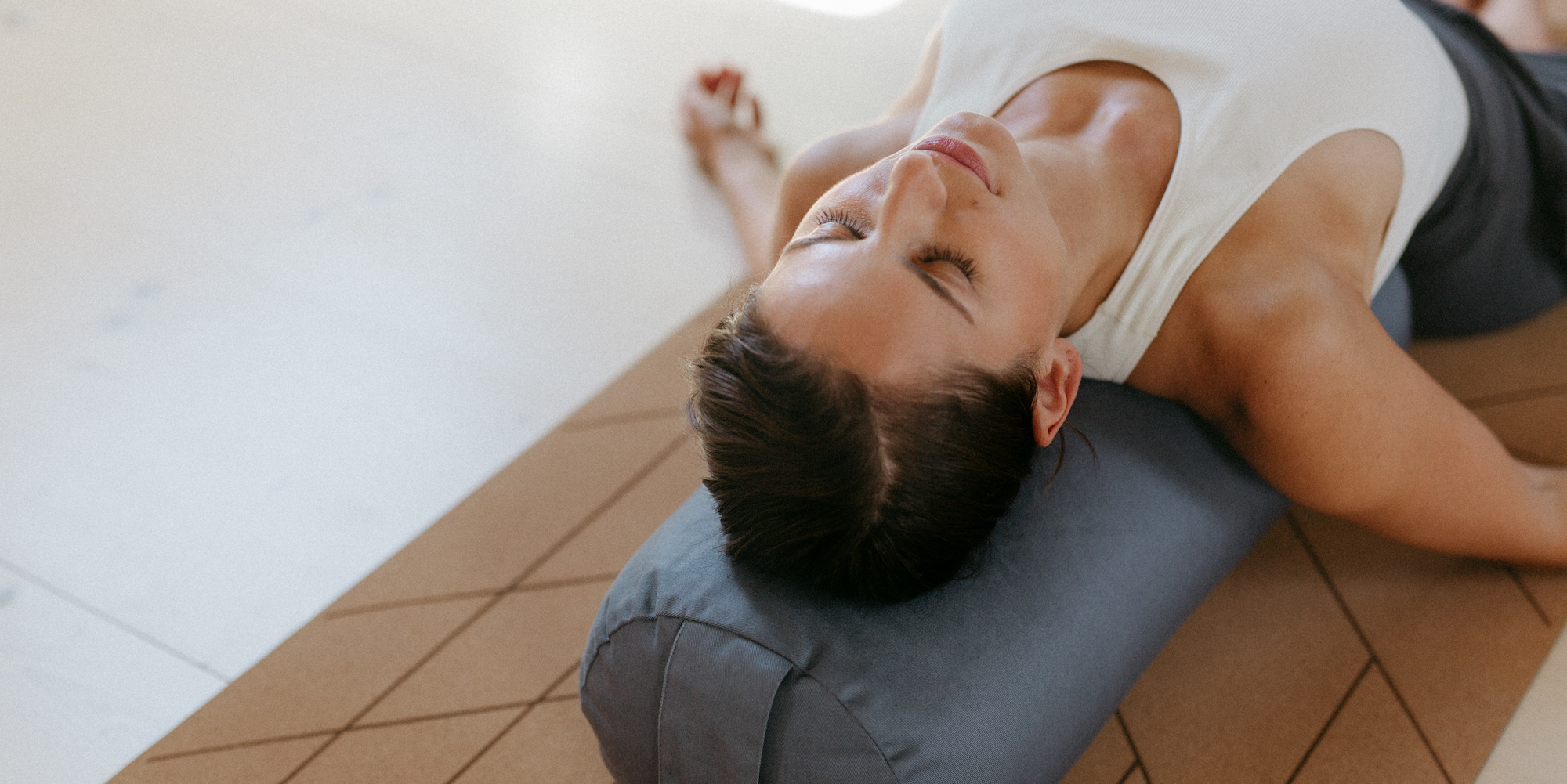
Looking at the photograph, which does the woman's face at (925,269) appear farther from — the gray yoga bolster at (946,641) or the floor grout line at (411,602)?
the floor grout line at (411,602)

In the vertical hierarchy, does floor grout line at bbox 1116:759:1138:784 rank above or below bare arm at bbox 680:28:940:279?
below

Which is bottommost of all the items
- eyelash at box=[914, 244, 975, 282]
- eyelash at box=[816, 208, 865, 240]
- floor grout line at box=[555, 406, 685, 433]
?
floor grout line at box=[555, 406, 685, 433]

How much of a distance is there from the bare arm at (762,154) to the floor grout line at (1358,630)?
2.49 feet

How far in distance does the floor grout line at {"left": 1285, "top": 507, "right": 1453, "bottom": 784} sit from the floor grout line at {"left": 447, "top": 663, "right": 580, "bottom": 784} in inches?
38.6

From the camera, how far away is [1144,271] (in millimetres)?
A: 1218

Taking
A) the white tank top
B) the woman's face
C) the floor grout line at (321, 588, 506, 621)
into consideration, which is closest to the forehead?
the woman's face

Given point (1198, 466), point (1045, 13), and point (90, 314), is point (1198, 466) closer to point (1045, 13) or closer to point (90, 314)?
point (1045, 13)

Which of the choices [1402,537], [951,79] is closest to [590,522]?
[951,79]

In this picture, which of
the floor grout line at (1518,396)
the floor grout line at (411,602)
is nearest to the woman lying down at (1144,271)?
the floor grout line at (1518,396)

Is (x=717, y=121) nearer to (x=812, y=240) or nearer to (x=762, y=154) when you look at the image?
(x=762, y=154)

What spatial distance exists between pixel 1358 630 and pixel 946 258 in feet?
2.68

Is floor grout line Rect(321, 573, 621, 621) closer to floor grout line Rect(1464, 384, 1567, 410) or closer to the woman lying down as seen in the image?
the woman lying down

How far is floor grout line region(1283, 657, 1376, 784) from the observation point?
1.24 metres

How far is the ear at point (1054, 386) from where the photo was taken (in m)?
1.05
